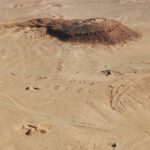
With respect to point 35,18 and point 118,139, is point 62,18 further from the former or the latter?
point 118,139

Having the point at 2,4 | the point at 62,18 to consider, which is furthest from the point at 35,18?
the point at 2,4

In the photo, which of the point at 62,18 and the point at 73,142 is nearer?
the point at 73,142

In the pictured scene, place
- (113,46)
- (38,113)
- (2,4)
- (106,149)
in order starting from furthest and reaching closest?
(2,4), (113,46), (38,113), (106,149)

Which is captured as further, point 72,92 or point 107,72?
point 107,72

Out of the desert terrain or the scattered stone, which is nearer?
the desert terrain

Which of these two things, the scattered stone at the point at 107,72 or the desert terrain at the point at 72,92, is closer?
the desert terrain at the point at 72,92

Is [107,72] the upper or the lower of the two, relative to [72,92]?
upper

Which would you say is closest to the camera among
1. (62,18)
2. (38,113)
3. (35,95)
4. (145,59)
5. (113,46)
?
(38,113)
